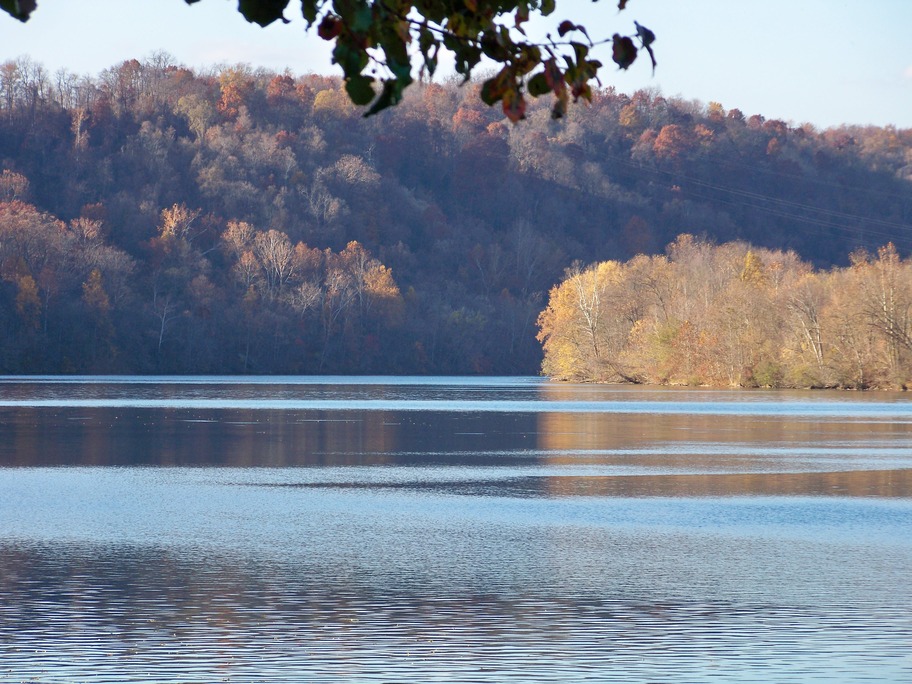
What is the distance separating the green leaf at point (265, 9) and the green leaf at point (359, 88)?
1.01 feet

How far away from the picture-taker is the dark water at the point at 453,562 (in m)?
9.95

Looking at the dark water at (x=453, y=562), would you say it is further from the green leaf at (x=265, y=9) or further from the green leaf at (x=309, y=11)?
the green leaf at (x=265, y=9)

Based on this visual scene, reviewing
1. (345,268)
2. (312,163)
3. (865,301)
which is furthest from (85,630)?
(312,163)

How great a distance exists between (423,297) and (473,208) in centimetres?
2291

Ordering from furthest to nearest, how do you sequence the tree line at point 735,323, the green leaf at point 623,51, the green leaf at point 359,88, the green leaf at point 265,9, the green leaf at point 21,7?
the tree line at point 735,323
the green leaf at point 623,51
the green leaf at point 359,88
the green leaf at point 265,9
the green leaf at point 21,7

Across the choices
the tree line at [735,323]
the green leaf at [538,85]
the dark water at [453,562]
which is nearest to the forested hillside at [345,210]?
the tree line at [735,323]

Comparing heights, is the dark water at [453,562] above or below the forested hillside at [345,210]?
below

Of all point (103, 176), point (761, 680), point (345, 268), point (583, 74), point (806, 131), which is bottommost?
point (761, 680)

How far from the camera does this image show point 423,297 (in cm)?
12988

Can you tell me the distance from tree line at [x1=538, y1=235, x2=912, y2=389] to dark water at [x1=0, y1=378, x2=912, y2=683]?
143 feet

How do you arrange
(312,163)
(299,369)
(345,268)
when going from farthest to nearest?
(312,163) < (345,268) < (299,369)

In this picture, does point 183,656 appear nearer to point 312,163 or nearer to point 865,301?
point 865,301

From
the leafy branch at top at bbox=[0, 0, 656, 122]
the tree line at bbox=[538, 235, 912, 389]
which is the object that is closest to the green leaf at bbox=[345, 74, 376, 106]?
the leafy branch at top at bbox=[0, 0, 656, 122]

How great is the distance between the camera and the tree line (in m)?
72.4
